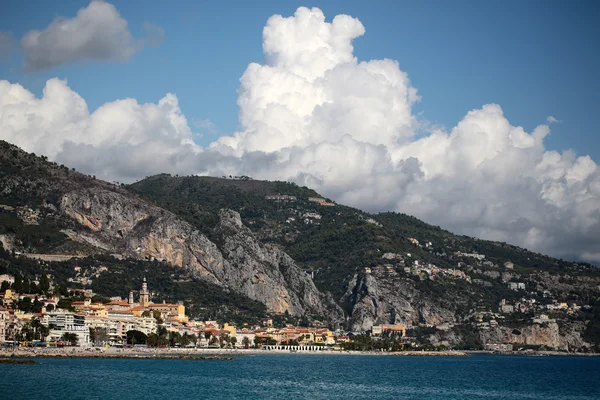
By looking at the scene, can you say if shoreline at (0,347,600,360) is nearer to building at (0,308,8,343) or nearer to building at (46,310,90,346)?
building at (46,310,90,346)

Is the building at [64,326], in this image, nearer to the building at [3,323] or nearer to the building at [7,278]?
the building at [3,323]

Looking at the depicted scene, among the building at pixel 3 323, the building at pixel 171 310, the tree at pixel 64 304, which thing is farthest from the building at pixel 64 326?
the building at pixel 171 310

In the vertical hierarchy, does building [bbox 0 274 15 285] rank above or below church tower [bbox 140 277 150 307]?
above

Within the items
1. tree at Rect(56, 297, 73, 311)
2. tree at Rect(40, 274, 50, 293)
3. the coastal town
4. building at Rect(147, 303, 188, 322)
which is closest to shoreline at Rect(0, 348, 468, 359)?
the coastal town

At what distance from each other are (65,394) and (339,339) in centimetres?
12759

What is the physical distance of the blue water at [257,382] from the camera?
75188 mm

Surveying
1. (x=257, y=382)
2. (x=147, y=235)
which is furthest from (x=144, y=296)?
(x=257, y=382)

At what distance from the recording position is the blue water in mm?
75188

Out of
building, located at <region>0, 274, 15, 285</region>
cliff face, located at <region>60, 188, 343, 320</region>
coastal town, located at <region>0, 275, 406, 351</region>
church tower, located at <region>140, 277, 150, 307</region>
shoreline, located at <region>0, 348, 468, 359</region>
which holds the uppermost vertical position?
cliff face, located at <region>60, 188, 343, 320</region>

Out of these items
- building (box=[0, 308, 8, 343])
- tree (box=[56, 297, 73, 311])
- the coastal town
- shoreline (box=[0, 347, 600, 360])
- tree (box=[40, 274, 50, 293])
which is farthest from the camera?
tree (box=[40, 274, 50, 293])

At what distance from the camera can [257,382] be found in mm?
89375

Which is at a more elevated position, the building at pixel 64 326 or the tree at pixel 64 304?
the tree at pixel 64 304

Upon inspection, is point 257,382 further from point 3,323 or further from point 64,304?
point 64,304

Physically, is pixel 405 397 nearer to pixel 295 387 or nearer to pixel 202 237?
pixel 295 387
